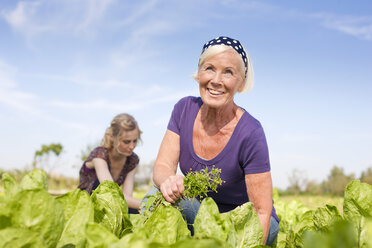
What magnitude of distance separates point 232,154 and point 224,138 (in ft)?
0.57

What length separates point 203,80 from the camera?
249 centimetres

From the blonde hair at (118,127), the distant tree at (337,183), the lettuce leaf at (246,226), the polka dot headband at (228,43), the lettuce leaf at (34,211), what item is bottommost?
the distant tree at (337,183)

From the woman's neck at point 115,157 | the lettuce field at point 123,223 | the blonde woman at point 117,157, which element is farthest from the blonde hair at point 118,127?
the lettuce field at point 123,223

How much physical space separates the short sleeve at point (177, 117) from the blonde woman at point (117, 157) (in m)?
2.59

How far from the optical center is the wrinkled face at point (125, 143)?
5.40 meters

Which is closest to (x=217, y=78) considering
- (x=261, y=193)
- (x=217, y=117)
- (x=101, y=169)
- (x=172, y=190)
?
(x=217, y=117)

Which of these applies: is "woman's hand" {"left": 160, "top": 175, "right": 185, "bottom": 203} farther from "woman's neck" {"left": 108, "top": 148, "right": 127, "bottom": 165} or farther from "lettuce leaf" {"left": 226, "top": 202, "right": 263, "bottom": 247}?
"woman's neck" {"left": 108, "top": 148, "right": 127, "bottom": 165}

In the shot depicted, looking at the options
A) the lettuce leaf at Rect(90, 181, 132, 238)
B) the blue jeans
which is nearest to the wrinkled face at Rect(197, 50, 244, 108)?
the blue jeans

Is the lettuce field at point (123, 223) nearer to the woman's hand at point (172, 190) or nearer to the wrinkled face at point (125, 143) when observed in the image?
the woman's hand at point (172, 190)

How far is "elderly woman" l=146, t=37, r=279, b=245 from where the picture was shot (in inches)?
90.0

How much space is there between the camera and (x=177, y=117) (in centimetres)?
271

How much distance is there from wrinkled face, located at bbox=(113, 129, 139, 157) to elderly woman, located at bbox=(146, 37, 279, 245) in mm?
2810

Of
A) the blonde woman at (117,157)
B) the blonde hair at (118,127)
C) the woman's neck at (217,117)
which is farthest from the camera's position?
the blonde hair at (118,127)

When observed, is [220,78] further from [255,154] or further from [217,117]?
[255,154]
